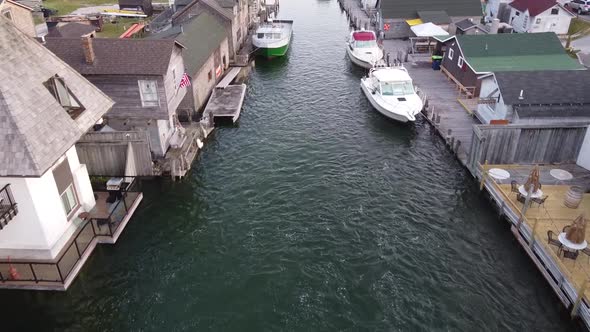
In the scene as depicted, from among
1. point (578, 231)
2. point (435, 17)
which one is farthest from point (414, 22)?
point (578, 231)

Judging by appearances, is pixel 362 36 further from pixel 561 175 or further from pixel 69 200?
pixel 69 200

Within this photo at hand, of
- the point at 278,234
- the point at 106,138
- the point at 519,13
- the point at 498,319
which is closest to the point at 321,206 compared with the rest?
the point at 278,234

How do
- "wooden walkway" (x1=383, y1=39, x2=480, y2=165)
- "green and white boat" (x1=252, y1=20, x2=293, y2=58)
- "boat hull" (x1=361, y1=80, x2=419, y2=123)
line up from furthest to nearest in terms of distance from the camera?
"green and white boat" (x1=252, y1=20, x2=293, y2=58) < "boat hull" (x1=361, y1=80, x2=419, y2=123) < "wooden walkway" (x1=383, y1=39, x2=480, y2=165)

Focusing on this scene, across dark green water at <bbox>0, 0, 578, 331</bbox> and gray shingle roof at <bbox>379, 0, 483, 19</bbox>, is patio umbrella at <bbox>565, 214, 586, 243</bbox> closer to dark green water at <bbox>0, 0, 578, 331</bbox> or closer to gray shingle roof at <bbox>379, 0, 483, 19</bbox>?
dark green water at <bbox>0, 0, 578, 331</bbox>

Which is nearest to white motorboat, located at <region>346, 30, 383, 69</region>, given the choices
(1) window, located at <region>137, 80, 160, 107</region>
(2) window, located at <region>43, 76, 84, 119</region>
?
(1) window, located at <region>137, 80, 160, 107</region>

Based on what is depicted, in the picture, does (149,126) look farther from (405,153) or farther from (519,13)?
(519,13)

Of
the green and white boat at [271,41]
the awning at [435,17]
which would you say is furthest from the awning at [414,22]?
the green and white boat at [271,41]
